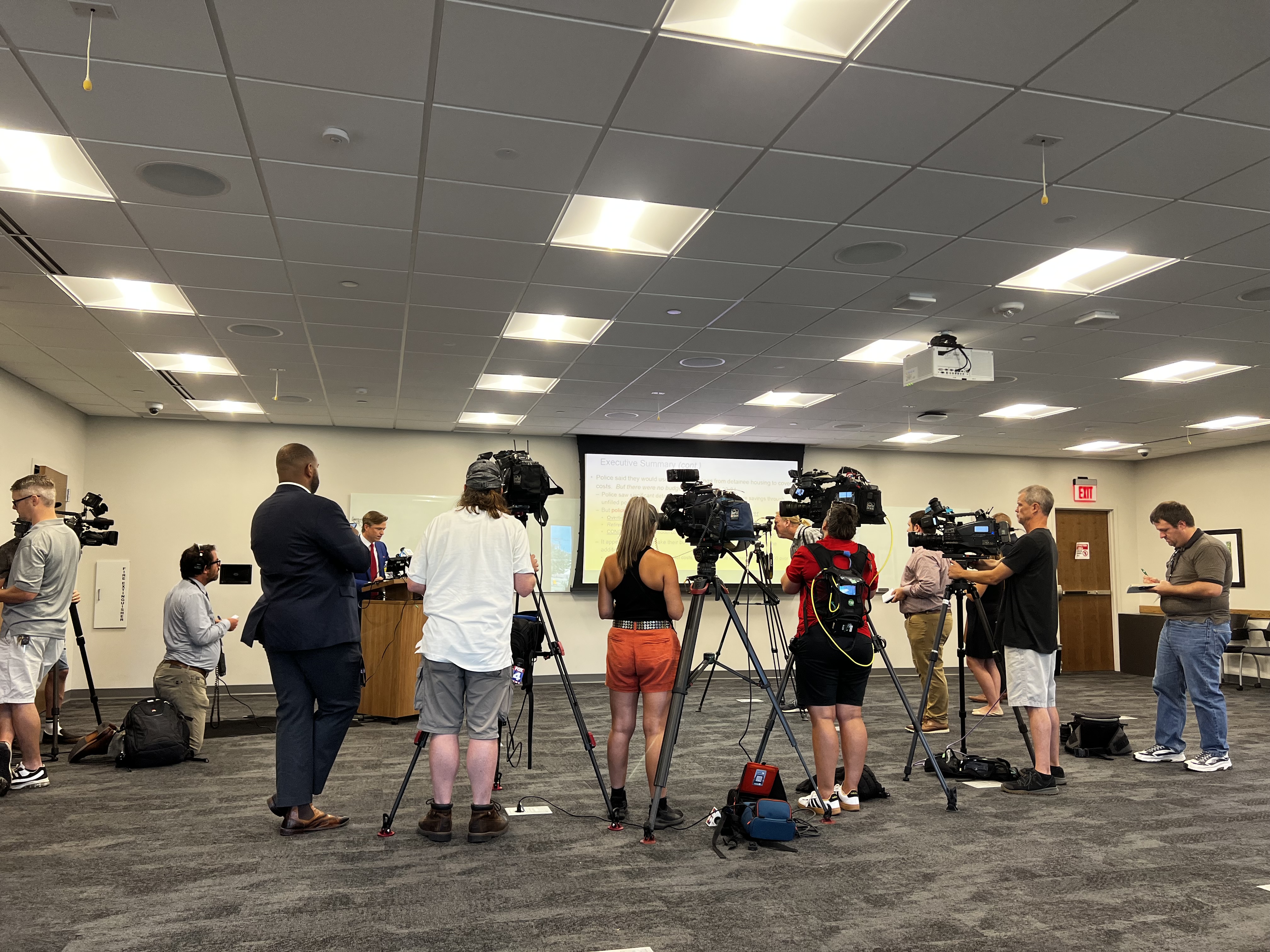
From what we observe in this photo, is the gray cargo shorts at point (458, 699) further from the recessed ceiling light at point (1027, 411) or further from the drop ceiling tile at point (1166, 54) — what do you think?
the recessed ceiling light at point (1027, 411)

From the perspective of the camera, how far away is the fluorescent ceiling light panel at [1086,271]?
4.57 metres

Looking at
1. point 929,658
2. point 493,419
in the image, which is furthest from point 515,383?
point 929,658

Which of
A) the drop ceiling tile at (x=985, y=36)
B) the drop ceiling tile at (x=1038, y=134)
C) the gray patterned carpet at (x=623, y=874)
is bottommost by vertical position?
the gray patterned carpet at (x=623, y=874)

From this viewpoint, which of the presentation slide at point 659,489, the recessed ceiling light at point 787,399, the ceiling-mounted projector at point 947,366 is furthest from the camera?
the presentation slide at point 659,489

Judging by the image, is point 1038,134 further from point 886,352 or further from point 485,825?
Answer: point 485,825

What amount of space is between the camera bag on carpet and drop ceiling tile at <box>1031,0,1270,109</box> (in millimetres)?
3980

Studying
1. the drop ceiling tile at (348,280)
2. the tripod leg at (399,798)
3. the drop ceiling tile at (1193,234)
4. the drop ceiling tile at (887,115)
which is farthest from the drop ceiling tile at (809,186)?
the tripod leg at (399,798)

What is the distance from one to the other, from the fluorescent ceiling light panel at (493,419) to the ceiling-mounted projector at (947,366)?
14.3ft

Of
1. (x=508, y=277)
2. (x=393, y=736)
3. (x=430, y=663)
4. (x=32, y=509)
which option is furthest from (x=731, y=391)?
(x=32, y=509)

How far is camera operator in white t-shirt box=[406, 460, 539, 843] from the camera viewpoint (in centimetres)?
349

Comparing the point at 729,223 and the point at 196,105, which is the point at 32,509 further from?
the point at 729,223

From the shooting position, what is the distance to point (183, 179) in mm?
3641

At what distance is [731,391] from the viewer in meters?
7.73

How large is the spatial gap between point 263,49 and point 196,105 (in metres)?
0.50
